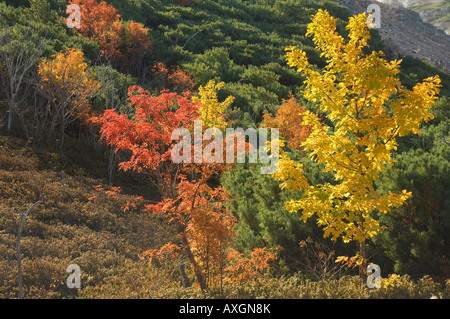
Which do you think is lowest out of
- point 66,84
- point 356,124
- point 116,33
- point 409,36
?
point 356,124

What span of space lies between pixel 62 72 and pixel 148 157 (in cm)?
1115

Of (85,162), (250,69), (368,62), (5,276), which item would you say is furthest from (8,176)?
(250,69)

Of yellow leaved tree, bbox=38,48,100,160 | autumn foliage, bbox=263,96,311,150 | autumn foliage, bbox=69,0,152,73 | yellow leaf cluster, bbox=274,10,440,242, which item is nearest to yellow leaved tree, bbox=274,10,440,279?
yellow leaf cluster, bbox=274,10,440,242

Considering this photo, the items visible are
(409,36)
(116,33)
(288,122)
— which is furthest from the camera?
(409,36)

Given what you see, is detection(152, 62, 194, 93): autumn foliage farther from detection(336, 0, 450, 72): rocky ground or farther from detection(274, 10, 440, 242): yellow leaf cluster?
detection(336, 0, 450, 72): rocky ground

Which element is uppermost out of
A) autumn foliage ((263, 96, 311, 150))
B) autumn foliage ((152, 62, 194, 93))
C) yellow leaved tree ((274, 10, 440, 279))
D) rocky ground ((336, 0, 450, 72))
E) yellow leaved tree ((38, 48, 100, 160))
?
rocky ground ((336, 0, 450, 72))

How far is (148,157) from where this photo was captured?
6395 mm

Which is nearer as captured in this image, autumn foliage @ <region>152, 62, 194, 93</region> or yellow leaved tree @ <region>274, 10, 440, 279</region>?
yellow leaved tree @ <region>274, 10, 440, 279</region>

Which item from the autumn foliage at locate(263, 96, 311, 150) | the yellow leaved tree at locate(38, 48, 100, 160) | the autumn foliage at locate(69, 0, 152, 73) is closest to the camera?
the yellow leaved tree at locate(38, 48, 100, 160)

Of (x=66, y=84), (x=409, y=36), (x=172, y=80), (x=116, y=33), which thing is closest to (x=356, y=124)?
(x=66, y=84)

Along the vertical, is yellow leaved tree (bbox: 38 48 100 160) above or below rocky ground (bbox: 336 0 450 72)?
below

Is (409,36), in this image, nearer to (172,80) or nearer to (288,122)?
(172,80)

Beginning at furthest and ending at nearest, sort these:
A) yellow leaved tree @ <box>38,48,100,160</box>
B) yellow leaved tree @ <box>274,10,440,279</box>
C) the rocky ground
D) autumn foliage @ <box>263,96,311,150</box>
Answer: the rocky ground → autumn foliage @ <box>263,96,311,150</box> → yellow leaved tree @ <box>38,48,100,160</box> → yellow leaved tree @ <box>274,10,440,279</box>
